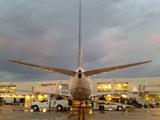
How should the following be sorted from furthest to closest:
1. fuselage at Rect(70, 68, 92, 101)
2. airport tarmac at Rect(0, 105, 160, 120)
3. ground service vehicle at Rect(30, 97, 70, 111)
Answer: ground service vehicle at Rect(30, 97, 70, 111), airport tarmac at Rect(0, 105, 160, 120), fuselage at Rect(70, 68, 92, 101)

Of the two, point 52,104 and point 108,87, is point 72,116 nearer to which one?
point 52,104

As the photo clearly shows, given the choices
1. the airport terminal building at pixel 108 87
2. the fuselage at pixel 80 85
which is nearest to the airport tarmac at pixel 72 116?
the fuselage at pixel 80 85

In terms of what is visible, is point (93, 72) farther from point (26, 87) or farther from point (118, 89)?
point (26, 87)

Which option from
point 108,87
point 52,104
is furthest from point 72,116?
point 108,87

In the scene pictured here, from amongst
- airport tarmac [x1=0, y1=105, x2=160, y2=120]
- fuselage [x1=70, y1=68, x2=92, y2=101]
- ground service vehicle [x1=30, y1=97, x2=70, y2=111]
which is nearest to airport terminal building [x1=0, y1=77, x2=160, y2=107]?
ground service vehicle [x1=30, y1=97, x2=70, y2=111]

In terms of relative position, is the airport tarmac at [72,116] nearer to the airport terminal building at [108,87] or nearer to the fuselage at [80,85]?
the fuselage at [80,85]

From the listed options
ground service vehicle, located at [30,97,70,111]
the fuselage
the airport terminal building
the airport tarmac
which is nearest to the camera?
the fuselage

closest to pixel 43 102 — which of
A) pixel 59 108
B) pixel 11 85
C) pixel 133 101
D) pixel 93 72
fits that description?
pixel 59 108

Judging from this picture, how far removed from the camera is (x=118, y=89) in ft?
216

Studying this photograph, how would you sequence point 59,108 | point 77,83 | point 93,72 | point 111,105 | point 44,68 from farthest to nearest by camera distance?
point 111,105
point 59,108
point 77,83
point 93,72
point 44,68

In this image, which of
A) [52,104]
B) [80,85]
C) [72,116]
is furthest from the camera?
[52,104]

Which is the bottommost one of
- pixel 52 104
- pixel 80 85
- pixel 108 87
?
pixel 52 104

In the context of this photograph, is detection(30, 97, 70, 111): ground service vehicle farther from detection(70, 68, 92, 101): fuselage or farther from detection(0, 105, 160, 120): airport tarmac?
detection(70, 68, 92, 101): fuselage

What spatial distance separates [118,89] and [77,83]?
55632 mm
